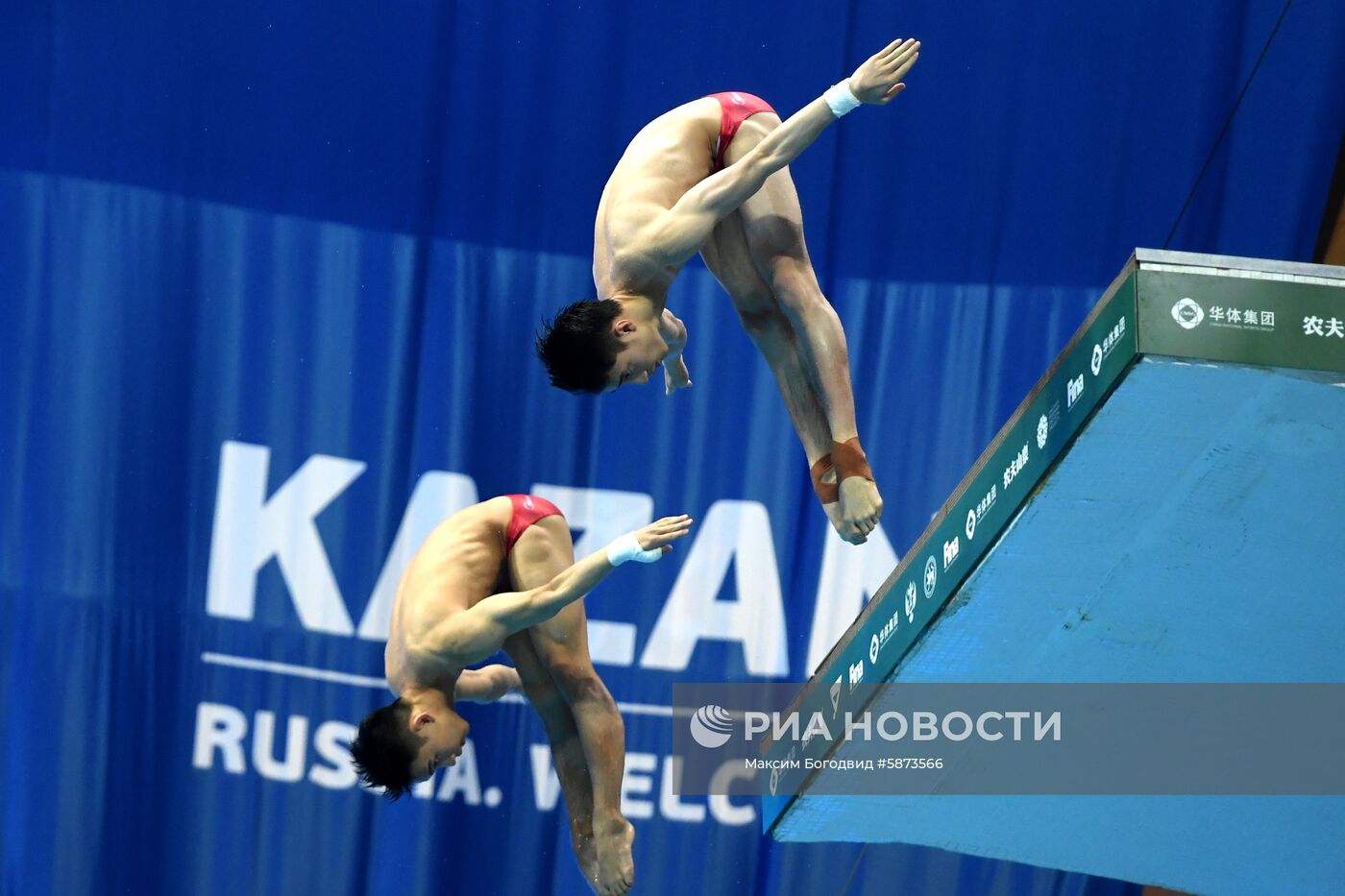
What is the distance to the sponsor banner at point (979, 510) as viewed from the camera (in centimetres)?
252

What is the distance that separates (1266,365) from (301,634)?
4512mm

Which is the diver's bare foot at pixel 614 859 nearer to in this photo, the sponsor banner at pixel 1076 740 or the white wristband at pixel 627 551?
the sponsor banner at pixel 1076 740

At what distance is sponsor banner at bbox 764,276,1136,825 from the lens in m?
2.52

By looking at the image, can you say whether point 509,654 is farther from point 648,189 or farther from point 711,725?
point 711,725

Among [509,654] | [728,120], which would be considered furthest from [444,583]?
[728,120]

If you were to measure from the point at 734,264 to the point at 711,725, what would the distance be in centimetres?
307

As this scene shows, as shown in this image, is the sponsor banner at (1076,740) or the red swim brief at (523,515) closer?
the sponsor banner at (1076,740)

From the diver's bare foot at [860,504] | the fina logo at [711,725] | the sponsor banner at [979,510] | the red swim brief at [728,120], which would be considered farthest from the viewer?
the fina logo at [711,725]

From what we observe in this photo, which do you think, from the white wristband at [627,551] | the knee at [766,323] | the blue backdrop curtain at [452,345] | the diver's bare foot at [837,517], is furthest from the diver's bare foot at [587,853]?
the blue backdrop curtain at [452,345]

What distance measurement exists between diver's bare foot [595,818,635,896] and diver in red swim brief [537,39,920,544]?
996 mm

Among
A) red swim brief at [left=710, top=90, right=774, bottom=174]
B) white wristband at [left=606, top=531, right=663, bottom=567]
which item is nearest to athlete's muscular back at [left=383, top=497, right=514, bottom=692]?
white wristband at [left=606, top=531, right=663, bottom=567]

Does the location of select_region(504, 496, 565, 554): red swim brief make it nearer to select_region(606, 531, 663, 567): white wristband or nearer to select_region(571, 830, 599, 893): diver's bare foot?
select_region(606, 531, 663, 567): white wristband

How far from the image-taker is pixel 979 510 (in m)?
2.97

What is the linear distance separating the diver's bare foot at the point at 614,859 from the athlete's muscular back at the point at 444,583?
55cm
